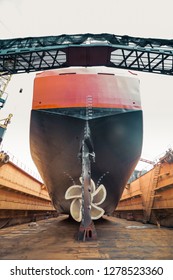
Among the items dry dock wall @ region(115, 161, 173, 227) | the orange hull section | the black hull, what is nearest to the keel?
the black hull

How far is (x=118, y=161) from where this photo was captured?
7.91m

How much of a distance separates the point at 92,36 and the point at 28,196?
12.0 meters

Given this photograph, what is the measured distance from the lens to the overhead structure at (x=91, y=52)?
8.05 m

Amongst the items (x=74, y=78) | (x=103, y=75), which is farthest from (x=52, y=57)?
(x=103, y=75)

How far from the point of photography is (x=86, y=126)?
6.52 m

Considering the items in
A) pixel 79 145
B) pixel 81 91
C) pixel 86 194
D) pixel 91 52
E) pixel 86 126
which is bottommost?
pixel 86 194

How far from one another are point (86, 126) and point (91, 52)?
3.88 meters

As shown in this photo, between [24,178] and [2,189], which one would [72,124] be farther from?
[24,178]

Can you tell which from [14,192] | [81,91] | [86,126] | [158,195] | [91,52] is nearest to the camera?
[86,126]

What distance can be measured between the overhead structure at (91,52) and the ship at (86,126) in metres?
1.31

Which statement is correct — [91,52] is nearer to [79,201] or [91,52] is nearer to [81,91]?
[81,91]

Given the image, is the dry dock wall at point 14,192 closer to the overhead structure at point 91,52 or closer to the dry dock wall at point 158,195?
the overhead structure at point 91,52

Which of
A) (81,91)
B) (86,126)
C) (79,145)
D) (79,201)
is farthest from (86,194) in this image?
(81,91)

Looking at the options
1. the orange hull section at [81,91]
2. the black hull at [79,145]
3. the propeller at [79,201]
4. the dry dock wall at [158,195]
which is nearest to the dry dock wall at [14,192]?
the black hull at [79,145]
